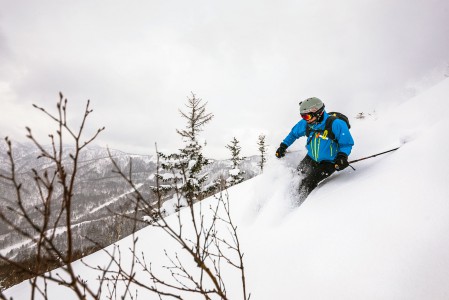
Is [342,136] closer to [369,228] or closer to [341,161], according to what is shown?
[341,161]

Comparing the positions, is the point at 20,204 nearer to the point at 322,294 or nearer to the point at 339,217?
the point at 322,294

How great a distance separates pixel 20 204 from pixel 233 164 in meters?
28.0

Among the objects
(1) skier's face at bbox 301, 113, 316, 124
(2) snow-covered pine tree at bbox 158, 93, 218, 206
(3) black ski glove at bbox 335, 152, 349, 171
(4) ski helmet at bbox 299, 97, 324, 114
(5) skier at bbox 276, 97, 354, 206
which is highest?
(2) snow-covered pine tree at bbox 158, 93, 218, 206

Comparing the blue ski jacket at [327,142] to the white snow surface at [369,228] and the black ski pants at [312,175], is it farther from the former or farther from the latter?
the white snow surface at [369,228]

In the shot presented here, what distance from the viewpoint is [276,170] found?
583cm

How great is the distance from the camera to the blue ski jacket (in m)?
4.47

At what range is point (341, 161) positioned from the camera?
4.29 metres

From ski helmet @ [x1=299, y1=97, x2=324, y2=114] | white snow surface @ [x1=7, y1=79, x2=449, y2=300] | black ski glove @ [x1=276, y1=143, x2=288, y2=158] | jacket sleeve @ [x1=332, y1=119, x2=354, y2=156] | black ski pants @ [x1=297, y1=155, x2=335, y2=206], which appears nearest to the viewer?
white snow surface @ [x1=7, y1=79, x2=449, y2=300]

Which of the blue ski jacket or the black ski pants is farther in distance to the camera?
the black ski pants

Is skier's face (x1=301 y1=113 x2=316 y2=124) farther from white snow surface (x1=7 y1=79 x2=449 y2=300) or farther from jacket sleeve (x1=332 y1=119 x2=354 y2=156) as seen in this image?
white snow surface (x1=7 y1=79 x2=449 y2=300)

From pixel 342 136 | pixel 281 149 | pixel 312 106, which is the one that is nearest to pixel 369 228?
pixel 342 136

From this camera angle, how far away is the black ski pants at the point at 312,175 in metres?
4.85

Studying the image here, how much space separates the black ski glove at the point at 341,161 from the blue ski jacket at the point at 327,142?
3.8 inches

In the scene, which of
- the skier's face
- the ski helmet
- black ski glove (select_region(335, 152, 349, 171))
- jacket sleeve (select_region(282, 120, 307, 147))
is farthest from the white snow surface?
the ski helmet
